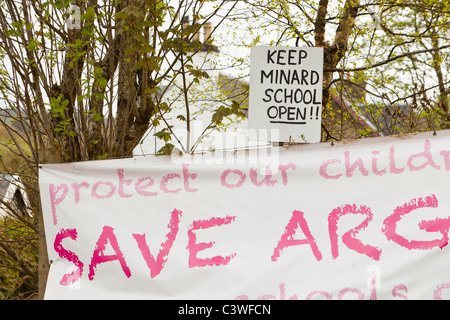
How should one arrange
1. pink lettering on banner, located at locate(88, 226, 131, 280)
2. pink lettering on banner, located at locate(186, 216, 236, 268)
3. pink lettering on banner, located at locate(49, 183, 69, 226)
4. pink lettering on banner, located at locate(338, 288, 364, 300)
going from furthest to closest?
pink lettering on banner, located at locate(49, 183, 69, 226) → pink lettering on banner, located at locate(88, 226, 131, 280) → pink lettering on banner, located at locate(186, 216, 236, 268) → pink lettering on banner, located at locate(338, 288, 364, 300)

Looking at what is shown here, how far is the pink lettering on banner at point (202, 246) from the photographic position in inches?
138

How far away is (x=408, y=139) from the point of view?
3.54 meters

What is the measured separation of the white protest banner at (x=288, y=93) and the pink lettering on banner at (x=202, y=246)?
2.07 feet

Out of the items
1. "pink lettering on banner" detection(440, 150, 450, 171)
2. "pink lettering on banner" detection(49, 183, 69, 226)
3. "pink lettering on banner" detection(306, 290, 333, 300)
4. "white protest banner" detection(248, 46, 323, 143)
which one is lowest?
"pink lettering on banner" detection(306, 290, 333, 300)

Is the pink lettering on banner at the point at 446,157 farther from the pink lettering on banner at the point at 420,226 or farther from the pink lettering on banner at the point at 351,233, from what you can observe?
the pink lettering on banner at the point at 351,233

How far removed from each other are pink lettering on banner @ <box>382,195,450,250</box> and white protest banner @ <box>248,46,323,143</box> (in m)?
0.68

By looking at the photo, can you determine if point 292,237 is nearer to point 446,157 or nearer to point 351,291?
point 351,291

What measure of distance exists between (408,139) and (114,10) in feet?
8.23

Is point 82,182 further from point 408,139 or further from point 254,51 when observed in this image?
point 408,139

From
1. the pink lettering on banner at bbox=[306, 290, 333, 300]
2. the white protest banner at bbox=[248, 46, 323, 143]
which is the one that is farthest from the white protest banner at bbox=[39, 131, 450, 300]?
the white protest banner at bbox=[248, 46, 323, 143]

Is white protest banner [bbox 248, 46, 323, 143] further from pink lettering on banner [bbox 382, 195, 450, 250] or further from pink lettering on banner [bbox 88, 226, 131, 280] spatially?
pink lettering on banner [bbox 88, 226, 131, 280]

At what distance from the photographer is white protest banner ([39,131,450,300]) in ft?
11.2

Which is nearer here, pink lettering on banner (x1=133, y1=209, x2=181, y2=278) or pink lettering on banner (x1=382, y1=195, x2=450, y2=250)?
pink lettering on banner (x1=382, y1=195, x2=450, y2=250)

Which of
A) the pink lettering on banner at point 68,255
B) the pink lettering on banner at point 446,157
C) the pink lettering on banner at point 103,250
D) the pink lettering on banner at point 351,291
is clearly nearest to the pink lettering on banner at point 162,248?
the pink lettering on banner at point 103,250
